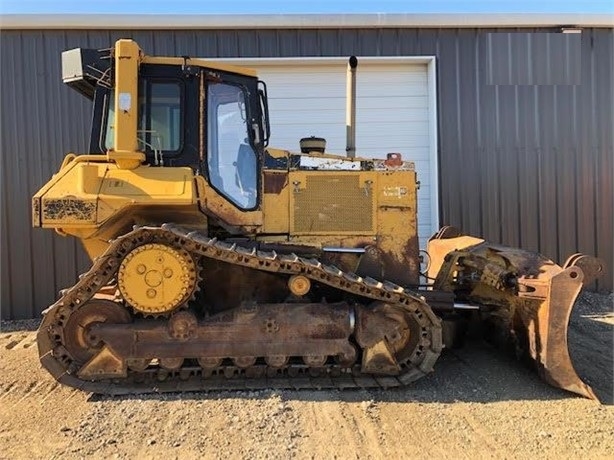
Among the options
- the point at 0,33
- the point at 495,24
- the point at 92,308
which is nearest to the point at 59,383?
the point at 92,308

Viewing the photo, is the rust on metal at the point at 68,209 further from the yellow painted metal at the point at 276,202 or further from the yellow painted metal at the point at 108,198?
the yellow painted metal at the point at 276,202

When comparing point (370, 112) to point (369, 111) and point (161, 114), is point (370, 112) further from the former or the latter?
point (161, 114)

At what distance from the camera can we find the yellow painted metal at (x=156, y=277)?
4.78 metres

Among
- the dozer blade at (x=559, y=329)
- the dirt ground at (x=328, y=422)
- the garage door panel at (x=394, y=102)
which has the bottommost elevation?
the dirt ground at (x=328, y=422)

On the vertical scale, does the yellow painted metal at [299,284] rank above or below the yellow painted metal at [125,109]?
below

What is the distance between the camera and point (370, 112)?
9461 mm

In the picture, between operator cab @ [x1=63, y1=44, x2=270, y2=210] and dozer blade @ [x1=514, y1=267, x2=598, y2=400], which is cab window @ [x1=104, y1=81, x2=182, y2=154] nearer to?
operator cab @ [x1=63, y1=44, x2=270, y2=210]

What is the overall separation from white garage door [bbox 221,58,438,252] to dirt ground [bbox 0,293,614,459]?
A: 484cm

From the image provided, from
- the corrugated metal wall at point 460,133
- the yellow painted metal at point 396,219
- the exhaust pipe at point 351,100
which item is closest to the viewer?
Result: the yellow painted metal at point 396,219

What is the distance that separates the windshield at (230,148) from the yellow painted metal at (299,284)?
0.92m

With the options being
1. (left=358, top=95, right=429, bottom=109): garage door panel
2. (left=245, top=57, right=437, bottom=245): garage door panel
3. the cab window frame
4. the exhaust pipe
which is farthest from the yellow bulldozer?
(left=358, top=95, right=429, bottom=109): garage door panel

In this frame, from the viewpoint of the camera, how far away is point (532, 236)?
9344 millimetres

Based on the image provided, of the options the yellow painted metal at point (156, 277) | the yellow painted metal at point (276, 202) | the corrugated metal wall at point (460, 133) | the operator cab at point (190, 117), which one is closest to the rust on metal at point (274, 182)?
the yellow painted metal at point (276, 202)

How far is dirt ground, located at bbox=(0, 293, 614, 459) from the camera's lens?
3.78 metres
